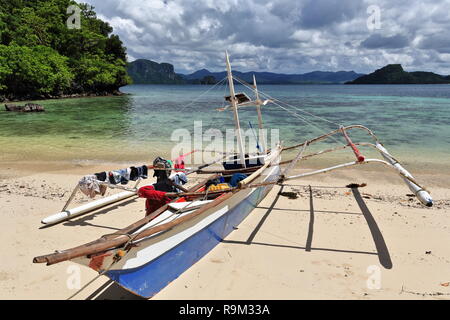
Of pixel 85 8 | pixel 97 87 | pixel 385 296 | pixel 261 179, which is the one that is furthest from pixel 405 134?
pixel 85 8

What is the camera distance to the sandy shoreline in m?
4.76

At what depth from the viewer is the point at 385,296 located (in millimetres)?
4637

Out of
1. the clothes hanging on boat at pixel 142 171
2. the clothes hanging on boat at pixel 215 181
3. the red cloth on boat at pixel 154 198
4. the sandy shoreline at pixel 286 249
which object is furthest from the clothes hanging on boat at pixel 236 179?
the red cloth on boat at pixel 154 198

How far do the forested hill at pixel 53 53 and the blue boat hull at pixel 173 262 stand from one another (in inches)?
1863

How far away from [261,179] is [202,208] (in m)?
3.22

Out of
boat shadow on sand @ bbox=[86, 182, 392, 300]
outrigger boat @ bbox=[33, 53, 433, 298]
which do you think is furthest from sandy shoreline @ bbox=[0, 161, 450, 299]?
outrigger boat @ bbox=[33, 53, 433, 298]

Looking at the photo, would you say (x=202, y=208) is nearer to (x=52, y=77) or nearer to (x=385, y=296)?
(x=385, y=296)

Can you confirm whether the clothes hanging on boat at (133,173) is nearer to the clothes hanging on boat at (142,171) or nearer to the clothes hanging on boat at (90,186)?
the clothes hanging on boat at (142,171)

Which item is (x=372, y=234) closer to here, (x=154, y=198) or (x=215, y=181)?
(x=215, y=181)

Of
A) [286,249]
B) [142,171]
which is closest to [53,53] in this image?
[142,171]

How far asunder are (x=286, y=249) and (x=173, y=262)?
2.30m

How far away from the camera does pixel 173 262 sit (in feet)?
15.6

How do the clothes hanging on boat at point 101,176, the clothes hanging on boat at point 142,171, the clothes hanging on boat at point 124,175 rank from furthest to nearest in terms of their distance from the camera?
1. the clothes hanging on boat at point 142,171
2. the clothes hanging on boat at point 124,175
3. the clothes hanging on boat at point 101,176

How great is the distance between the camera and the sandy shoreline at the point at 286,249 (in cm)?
476
